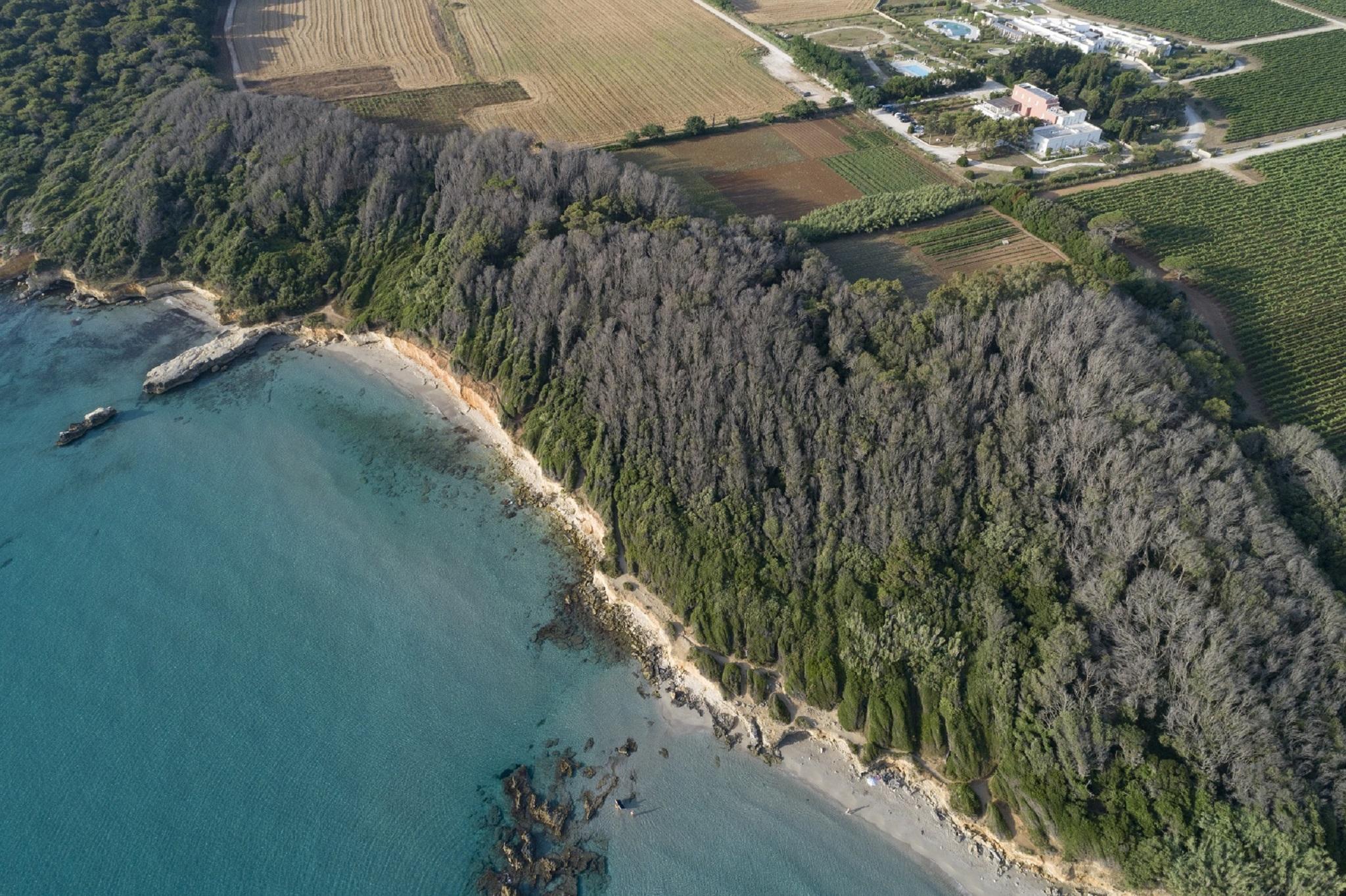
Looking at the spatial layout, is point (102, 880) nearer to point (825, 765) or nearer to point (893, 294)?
point (825, 765)

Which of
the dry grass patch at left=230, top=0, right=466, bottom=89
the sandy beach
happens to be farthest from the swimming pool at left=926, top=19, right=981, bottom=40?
the sandy beach

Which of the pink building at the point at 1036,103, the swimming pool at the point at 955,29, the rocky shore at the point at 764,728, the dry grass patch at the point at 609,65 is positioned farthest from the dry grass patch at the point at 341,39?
the swimming pool at the point at 955,29

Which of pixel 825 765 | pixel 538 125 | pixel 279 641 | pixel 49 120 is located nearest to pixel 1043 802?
pixel 825 765

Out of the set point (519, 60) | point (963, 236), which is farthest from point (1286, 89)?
point (519, 60)

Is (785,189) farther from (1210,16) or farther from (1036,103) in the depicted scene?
(1210,16)

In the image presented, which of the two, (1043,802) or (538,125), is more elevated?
(538,125)

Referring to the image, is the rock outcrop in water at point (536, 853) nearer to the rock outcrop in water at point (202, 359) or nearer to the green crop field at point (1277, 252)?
the rock outcrop in water at point (202, 359)

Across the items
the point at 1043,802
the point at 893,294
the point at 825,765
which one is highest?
the point at 893,294
